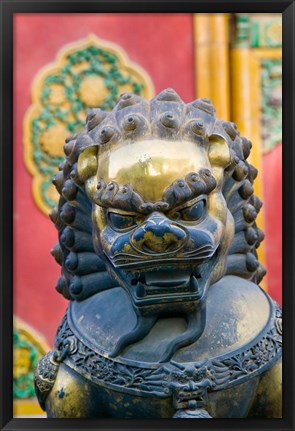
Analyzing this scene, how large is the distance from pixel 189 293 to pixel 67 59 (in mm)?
4266

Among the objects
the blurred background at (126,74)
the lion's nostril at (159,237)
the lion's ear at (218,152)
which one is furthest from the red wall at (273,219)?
the lion's nostril at (159,237)

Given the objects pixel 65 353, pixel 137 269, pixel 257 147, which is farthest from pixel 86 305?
pixel 257 147


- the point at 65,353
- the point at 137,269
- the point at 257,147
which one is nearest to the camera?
the point at 137,269

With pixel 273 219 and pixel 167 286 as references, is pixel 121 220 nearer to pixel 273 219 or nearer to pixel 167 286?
pixel 167 286

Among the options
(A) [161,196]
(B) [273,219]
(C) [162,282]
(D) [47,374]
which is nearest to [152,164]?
(A) [161,196]

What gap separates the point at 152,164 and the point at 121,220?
11cm

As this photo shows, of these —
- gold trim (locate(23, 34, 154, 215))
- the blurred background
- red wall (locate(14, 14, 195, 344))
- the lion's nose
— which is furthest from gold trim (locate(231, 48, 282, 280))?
the lion's nose

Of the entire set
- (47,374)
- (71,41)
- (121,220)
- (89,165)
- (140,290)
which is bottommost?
(47,374)

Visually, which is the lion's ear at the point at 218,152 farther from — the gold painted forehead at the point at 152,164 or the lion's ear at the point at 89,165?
the lion's ear at the point at 89,165

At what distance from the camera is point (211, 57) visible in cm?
604

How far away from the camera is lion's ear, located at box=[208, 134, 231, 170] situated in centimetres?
198

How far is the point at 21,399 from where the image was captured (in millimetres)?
5531

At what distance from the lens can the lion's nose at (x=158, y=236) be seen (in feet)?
6.08
